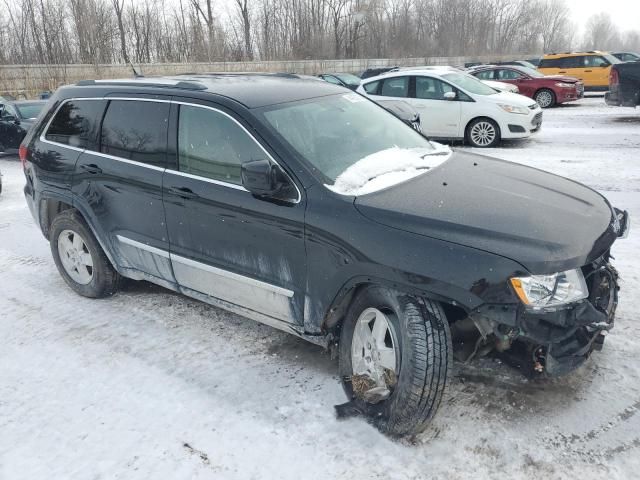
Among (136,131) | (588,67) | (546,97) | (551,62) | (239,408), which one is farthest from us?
(551,62)

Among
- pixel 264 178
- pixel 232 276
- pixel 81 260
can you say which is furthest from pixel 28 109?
pixel 264 178

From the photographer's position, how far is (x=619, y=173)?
8070 millimetres

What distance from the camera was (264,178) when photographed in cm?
301

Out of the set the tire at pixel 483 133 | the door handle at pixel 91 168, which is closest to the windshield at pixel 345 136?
the door handle at pixel 91 168

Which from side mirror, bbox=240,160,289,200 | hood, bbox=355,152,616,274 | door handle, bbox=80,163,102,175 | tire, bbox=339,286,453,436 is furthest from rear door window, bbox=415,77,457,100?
tire, bbox=339,286,453,436

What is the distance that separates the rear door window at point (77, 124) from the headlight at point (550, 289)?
3367 mm

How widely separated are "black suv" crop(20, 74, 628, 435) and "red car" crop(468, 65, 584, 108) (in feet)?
49.3

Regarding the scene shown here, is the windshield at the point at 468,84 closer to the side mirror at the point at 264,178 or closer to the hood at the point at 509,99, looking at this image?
the hood at the point at 509,99

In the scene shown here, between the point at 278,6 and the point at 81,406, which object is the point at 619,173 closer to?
the point at 81,406

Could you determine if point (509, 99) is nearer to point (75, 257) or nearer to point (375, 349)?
point (75, 257)

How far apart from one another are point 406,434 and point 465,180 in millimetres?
1526

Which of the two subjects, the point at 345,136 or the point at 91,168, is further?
the point at 91,168

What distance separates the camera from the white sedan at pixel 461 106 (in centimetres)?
1092

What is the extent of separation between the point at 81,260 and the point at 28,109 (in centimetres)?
1049
